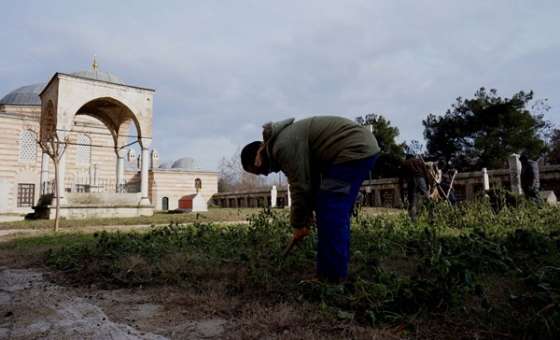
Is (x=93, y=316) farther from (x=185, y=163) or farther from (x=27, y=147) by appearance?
Result: (x=185, y=163)

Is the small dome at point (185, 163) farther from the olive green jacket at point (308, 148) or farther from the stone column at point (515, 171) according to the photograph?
the olive green jacket at point (308, 148)

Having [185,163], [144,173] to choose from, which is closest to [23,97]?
[185,163]

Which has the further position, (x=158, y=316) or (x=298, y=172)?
(x=298, y=172)

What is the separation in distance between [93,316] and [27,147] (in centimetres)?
3326

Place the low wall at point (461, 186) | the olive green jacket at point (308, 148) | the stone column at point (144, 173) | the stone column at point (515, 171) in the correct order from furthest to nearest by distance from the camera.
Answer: the stone column at point (144, 173)
the low wall at point (461, 186)
the stone column at point (515, 171)
the olive green jacket at point (308, 148)

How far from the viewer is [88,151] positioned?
31.9 metres

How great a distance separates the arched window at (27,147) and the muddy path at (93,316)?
31.6m

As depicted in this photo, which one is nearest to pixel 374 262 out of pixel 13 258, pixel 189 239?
pixel 189 239

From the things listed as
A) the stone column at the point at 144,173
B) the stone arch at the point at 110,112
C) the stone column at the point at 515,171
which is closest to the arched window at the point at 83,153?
the stone arch at the point at 110,112

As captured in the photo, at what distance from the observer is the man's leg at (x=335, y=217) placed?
2.85 m

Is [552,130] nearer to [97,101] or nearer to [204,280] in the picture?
[97,101]

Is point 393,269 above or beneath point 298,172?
beneath

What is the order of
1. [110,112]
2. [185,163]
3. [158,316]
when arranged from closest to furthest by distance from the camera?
[158,316] < [110,112] < [185,163]

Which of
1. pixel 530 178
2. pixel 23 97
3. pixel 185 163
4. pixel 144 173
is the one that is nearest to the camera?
pixel 530 178
